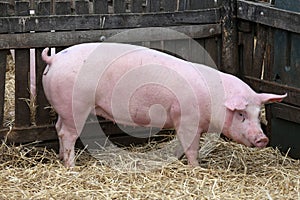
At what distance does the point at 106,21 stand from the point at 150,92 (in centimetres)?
76

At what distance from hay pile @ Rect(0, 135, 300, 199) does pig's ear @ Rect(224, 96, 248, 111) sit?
0.47 metres

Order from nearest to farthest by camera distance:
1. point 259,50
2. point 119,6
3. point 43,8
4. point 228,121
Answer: point 228,121 → point 43,8 → point 119,6 → point 259,50

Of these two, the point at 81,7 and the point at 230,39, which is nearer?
the point at 81,7

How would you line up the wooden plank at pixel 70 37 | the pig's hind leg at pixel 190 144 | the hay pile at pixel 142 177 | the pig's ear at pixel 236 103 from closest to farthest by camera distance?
the hay pile at pixel 142 177, the pig's ear at pixel 236 103, the pig's hind leg at pixel 190 144, the wooden plank at pixel 70 37

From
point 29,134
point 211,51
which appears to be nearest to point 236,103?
point 211,51

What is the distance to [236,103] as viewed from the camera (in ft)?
16.1

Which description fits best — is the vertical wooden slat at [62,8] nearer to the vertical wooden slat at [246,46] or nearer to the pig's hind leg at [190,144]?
the pig's hind leg at [190,144]

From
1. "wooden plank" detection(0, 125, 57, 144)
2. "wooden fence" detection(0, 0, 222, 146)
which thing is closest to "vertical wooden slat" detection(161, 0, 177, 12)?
"wooden fence" detection(0, 0, 222, 146)

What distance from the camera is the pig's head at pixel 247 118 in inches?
193

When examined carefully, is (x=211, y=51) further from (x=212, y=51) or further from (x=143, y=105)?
(x=143, y=105)

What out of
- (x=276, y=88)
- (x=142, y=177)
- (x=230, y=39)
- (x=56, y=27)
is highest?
(x=56, y=27)

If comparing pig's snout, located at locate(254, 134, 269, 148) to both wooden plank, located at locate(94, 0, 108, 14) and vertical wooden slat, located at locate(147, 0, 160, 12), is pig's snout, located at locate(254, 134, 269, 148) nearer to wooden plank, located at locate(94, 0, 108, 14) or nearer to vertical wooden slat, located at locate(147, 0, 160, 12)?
vertical wooden slat, located at locate(147, 0, 160, 12)

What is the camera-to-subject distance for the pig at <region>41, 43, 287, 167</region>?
4953 mm

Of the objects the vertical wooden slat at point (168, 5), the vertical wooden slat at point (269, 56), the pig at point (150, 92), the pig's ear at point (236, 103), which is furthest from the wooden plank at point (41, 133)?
the vertical wooden slat at point (269, 56)
